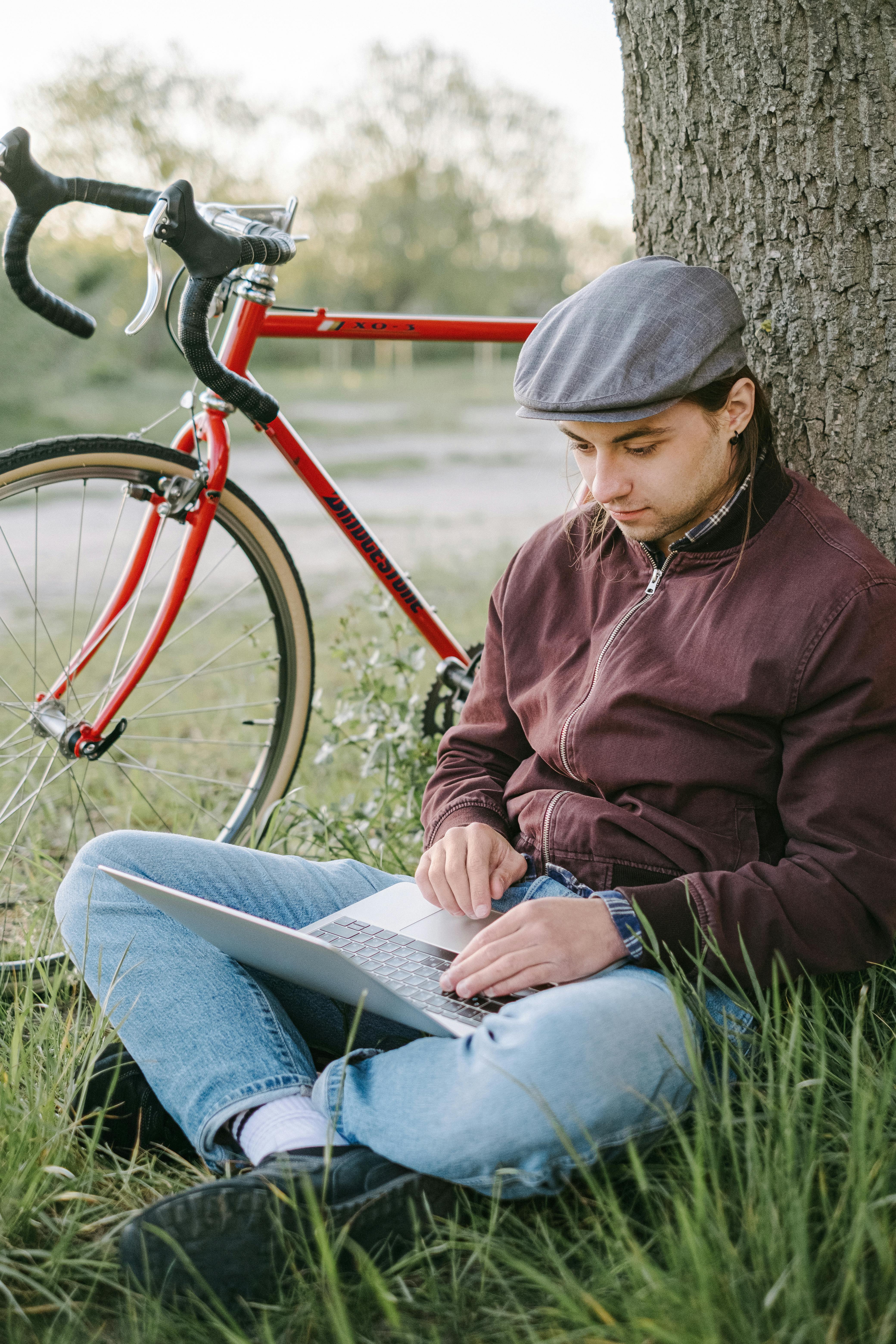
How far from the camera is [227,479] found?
2.05 m

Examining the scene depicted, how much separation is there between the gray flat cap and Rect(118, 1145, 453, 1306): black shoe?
2.96 feet

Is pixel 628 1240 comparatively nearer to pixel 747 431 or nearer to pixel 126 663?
pixel 747 431

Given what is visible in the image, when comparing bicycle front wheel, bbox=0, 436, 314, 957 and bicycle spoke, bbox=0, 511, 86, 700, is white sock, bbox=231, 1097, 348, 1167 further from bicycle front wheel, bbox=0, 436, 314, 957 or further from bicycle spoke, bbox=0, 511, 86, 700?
bicycle spoke, bbox=0, 511, 86, 700

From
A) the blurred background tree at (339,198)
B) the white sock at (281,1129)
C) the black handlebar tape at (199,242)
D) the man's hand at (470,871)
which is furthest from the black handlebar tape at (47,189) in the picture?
the blurred background tree at (339,198)

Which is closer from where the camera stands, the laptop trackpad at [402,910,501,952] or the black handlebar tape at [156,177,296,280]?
the laptop trackpad at [402,910,501,952]

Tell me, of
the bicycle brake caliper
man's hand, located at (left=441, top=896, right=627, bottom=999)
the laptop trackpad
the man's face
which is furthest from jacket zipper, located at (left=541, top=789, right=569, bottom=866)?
the bicycle brake caliper

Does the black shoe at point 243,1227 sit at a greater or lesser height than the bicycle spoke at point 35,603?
lesser

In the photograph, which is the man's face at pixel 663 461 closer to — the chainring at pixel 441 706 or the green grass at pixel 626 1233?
the green grass at pixel 626 1233

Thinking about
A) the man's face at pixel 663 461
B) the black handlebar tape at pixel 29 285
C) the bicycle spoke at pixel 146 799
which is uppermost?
the black handlebar tape at pixel 29 285

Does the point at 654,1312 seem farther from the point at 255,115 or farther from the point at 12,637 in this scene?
the point at 255,115

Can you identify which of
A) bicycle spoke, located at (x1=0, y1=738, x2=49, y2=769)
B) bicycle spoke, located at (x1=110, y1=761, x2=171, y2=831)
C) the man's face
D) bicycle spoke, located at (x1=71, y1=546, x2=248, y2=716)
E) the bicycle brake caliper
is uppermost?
the man's face

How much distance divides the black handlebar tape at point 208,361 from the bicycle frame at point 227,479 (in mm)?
79

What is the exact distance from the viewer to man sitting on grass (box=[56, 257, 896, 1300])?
1.16m

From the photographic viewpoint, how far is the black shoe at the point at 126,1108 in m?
1.39
